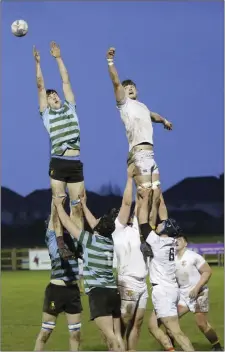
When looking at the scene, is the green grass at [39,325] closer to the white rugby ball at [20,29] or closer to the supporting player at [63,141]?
the supporting player at [63,141]

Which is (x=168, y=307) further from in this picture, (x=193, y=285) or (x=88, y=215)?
(x=193, y=285)

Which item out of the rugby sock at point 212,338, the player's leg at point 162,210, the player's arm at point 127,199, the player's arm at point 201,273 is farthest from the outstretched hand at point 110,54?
the rugby sock at point 212,338

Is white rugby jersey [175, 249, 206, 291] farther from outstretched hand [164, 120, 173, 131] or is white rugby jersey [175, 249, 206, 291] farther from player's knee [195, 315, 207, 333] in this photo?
outstretched hand [164, 120, 173, 131]

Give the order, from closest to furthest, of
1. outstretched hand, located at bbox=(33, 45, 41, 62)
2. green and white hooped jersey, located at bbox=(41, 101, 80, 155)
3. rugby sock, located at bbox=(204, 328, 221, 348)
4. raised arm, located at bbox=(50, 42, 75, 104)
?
green and white hooped jersey, located at bbox=(41, 101, 80, 155) → raised arm, located at bbox=(50, 42, 75, 104) → outstretched hand, located at bbox=(33, 45, 41, 62) → rugby sock, located at bbox=(204, 328, 221, 348)

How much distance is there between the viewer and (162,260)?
1185cm

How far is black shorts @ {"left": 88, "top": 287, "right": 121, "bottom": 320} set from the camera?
34.4 feet

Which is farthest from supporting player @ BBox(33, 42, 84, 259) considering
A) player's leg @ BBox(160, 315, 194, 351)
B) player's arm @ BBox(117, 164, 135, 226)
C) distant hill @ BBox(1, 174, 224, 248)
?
distant hill @ BBox(1, 174, 224, 248)

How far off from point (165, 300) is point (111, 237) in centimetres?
189

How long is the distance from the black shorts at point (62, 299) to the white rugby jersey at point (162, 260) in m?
1.23

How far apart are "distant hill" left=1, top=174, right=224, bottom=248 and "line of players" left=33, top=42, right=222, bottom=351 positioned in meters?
50.3

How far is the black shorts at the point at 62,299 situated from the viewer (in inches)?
469

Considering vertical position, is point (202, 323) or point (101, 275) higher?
point (101, 275)

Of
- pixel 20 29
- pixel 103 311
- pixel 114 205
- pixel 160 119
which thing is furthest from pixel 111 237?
pixel 114 205

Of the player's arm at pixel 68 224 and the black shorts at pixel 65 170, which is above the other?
the black shorts at pixel 65 170
